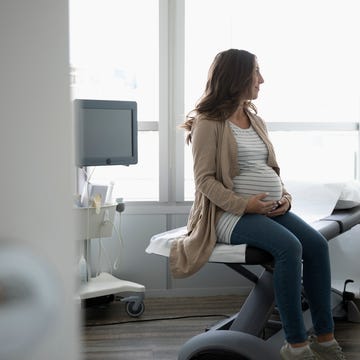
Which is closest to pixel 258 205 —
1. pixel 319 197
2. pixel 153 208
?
pixel 319 197

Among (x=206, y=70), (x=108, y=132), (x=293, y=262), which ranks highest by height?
(x=206, y=70)

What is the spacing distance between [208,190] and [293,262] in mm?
360

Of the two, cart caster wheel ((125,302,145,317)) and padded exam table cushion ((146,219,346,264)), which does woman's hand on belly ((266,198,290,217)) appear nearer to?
padded exam table cushion ((146,219,346,264))

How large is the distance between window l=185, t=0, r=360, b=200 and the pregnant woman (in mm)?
881

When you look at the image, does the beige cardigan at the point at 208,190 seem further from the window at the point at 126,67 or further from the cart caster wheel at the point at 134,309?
the window at the point at 126,67

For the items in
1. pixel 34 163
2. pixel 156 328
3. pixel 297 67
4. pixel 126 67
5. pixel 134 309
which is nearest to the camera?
pixel 34 163

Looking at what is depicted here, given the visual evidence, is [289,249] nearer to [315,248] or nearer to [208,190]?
[315,248]

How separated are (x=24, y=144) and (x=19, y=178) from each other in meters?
0.02

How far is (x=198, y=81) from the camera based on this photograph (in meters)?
2.96

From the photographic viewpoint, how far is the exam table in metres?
1.76

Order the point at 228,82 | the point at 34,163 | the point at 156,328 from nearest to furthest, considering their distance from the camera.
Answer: the point at 34,163 < the point at 228,82 < the point at 156,328

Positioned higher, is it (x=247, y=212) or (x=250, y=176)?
(x=250, y=176)

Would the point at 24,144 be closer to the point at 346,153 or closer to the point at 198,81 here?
the point at 198,81

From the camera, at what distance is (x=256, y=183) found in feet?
6.62
